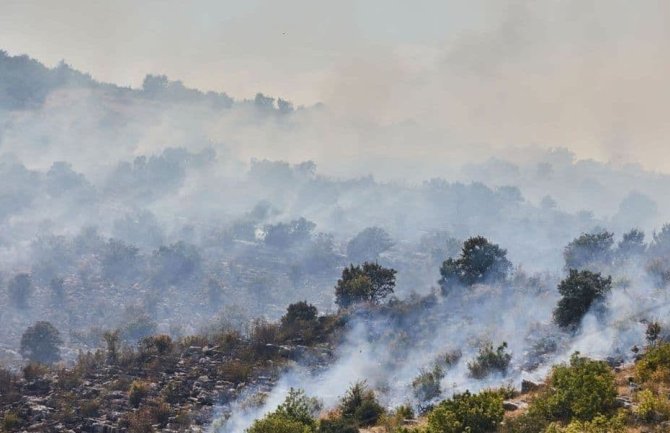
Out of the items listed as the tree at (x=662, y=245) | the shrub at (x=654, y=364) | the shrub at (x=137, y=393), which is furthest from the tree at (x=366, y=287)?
the tree at (x=662, y=245)

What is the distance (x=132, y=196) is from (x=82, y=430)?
123m

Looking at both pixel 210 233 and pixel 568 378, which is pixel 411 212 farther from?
pixel 568 378

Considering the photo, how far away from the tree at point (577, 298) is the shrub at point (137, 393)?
66.7 feet

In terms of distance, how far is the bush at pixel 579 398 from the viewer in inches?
743

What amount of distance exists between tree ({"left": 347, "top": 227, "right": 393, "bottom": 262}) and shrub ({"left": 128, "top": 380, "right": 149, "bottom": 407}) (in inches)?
3352

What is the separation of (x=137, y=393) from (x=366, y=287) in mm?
18186

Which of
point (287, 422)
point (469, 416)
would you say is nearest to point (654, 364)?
point (469, 416)

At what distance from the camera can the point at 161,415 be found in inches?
1154

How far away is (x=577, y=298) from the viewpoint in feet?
108

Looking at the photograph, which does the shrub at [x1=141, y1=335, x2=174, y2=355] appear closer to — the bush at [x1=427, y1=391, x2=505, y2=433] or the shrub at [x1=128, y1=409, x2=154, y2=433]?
the shrub at [x1=128, y1=409, x2=154, y2=433]

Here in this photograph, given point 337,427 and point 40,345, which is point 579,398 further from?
point 40,345

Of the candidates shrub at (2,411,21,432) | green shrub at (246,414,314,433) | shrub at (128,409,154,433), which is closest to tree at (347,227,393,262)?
shrub at (128,409,154,433)

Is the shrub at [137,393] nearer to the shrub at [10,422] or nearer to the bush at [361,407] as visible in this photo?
the shrub at [10,422]

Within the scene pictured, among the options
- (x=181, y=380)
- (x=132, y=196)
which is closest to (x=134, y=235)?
A: (x=132, y=196)
